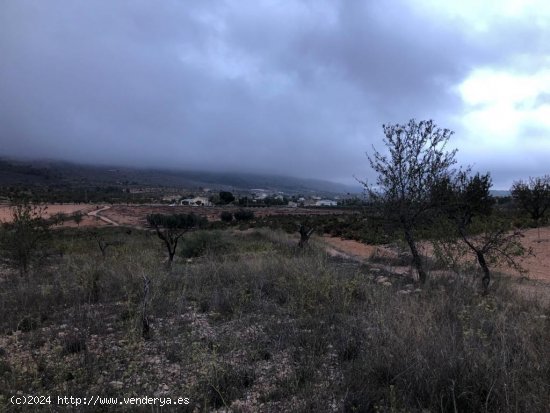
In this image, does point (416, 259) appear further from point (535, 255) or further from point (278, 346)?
point (278, 346)

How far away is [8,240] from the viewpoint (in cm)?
1306

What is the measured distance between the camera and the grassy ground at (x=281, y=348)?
3807 millimetres

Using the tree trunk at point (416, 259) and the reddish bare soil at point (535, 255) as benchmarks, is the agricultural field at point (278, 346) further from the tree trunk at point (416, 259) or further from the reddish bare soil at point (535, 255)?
the reddish bare soil at point (535, 255)

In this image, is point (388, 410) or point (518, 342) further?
point (518, 342)

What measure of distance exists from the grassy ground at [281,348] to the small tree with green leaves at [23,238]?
5.54m

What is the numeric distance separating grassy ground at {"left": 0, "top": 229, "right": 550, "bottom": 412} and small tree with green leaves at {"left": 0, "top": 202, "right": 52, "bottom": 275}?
5536 millimetres

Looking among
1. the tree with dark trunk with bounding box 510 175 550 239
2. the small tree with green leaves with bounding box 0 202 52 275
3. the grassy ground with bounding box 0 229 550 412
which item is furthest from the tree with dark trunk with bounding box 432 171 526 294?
the tree with dark trunk with bounding box 510 175 550 239

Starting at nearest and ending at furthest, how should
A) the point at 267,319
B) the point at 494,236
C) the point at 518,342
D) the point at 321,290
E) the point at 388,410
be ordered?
the point at 388,410
the point at 518,342
the point at 267,319
the point at 321,290
the point at 494,236

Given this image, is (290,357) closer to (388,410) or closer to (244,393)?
(244,393)

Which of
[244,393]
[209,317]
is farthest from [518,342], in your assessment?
[209,317]

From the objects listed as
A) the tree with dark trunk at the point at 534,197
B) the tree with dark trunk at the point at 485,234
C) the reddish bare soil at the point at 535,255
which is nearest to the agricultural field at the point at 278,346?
the tree with dark trunk at the point at 485,234

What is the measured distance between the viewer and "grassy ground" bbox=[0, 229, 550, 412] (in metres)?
3.81

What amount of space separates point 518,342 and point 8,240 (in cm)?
1415

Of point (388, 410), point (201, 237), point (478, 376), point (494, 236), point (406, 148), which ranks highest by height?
point (406, 148)
